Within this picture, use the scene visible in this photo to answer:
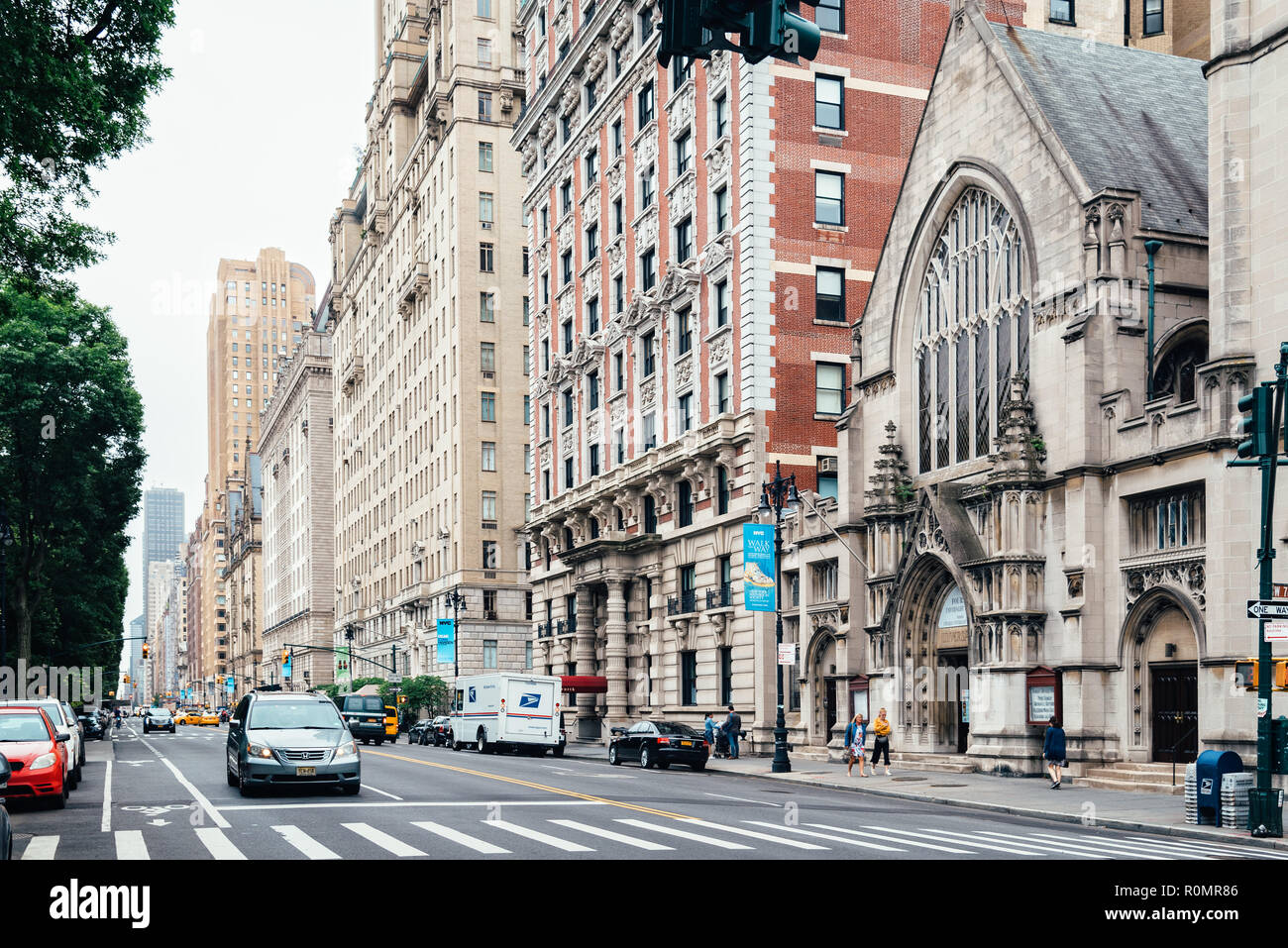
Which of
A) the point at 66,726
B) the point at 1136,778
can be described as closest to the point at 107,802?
the point at 66,726

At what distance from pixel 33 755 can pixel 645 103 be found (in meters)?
43.0

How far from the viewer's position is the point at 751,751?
48.1 m

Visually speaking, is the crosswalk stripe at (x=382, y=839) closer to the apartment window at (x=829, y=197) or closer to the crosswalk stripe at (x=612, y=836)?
the crosswalk stripe at (x=612, y=836)

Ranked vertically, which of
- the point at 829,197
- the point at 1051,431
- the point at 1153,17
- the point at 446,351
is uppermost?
the point at 1153,17

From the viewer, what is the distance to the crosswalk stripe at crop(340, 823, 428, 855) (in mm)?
15742

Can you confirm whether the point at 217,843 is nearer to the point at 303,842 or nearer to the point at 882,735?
the point at 303,842

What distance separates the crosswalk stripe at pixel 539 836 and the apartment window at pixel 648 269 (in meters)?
40.5

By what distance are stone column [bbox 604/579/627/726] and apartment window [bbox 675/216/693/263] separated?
14.3 meters

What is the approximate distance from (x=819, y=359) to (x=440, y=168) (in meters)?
53.3

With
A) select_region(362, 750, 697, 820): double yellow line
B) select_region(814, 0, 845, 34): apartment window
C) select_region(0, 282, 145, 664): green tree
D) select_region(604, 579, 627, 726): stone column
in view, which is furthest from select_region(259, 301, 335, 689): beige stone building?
select_region(362, 750, 697, 820): double yellow line

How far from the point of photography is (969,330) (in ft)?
130

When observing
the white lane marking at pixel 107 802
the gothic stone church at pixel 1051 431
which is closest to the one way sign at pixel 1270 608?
the gothic stone church at pixel 1051 431

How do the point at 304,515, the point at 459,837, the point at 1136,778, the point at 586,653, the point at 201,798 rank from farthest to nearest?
the point at 304,515 < the point at 586,653 < the point at 1136,778 < the point at 201,798 < the point at 459,837
